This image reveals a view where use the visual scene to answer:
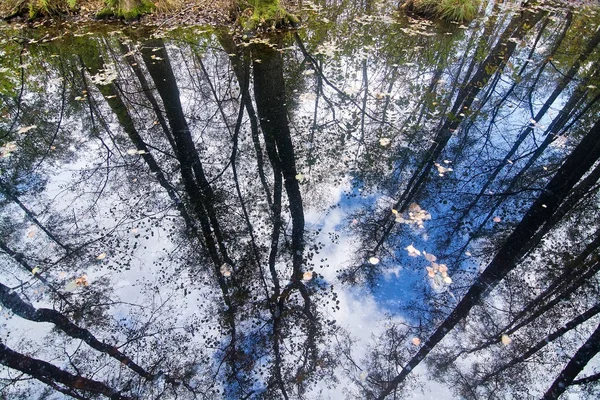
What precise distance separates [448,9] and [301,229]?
298 inches

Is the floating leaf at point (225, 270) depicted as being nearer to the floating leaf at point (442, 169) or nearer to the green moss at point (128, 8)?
the floating leaf at point (442, 169)

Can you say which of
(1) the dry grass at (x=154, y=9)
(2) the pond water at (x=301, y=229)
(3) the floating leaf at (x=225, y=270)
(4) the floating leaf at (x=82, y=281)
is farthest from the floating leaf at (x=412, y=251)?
(1) the dry grass at (x=154, y=9)

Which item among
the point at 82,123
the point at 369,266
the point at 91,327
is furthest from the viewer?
the point at 82,123

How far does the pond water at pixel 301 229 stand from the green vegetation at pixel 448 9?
8.32 ft

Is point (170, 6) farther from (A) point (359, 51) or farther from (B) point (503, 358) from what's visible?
(B) point (503, 358)

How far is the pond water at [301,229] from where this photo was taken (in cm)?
202

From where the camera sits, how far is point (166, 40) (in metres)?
6.87

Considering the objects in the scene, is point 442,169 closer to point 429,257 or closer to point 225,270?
point 429,257

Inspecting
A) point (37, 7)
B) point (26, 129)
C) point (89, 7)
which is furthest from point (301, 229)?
point (37, 7)

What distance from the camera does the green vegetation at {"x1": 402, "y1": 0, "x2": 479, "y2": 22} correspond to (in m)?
7.36

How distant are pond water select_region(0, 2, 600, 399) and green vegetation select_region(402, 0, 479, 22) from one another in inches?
99.8

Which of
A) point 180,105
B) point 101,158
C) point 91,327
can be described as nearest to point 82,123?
point 101,158

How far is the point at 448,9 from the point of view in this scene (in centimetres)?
745

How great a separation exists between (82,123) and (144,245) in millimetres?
2759
